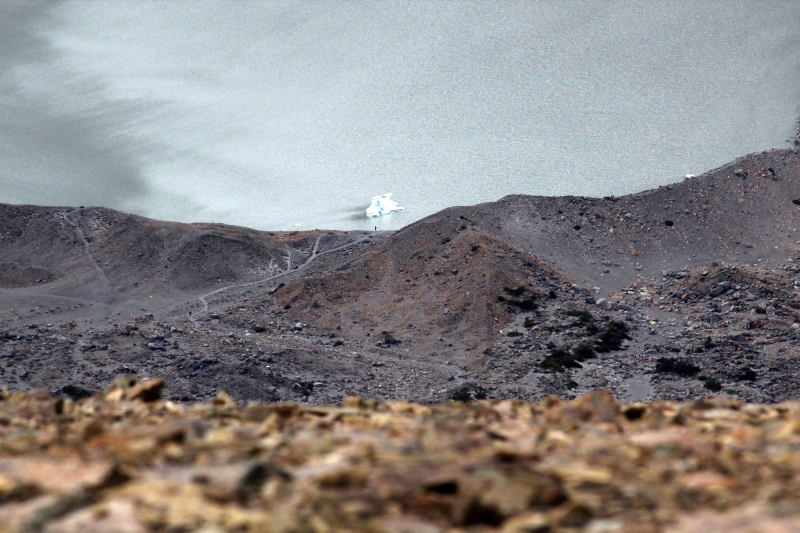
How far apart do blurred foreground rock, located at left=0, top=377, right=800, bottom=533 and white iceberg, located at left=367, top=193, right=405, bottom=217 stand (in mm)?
59250

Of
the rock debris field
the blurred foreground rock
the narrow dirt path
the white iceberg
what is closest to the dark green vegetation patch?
the rock debris field

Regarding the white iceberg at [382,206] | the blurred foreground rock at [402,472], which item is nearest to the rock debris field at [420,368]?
the blurred foreground rock at [402,472]

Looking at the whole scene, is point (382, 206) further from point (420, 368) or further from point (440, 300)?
point (420, 368)

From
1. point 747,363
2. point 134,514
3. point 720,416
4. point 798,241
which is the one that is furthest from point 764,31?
point 134,514

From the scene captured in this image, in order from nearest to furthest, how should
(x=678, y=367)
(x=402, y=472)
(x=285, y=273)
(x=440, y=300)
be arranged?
(x=402, y=472) < (x=678, y=367) < (x=440, y=300) < (x=285, y=273)

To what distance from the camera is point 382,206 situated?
74.2m

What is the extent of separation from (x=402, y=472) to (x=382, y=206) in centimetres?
6368

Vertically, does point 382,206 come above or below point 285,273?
above

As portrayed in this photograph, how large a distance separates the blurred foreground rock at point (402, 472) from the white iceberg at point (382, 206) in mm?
59250

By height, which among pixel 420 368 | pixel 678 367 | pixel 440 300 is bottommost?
pixel 420 368

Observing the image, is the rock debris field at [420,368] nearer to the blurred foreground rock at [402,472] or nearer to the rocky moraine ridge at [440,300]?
the blurred foreground rock at [402,472]

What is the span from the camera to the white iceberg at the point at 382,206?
73812mm

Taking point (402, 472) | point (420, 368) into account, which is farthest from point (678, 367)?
point (402, 472)

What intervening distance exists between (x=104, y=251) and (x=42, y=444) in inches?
2354
